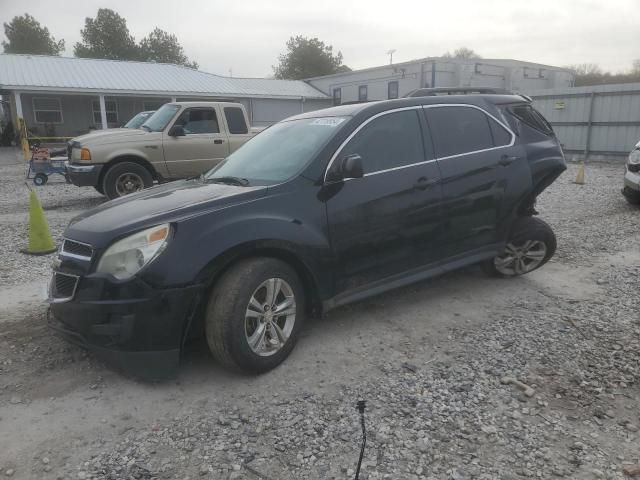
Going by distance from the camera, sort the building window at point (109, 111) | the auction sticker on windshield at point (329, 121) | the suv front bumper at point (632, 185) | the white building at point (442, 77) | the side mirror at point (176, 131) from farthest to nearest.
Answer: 1. the building window at point (109, 111)
2. the white building at point (442, 77)
3. the side mirror at point (176, 131)
4. the suv front bumper at point (632, 185)
5. the auction sticker on windshield at point (329, 121)

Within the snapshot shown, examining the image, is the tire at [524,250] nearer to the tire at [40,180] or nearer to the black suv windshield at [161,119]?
the black suv windshield at [161,119]

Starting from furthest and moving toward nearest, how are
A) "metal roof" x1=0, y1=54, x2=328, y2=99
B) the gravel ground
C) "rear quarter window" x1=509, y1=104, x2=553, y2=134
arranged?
1. "metal roof" x1=0, y1=54, x2=328, y2=99
2. "rear quarter window" x1=509, y1=104, x2=553, y2=134
3. the gravel ground

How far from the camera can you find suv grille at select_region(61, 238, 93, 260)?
3.09m

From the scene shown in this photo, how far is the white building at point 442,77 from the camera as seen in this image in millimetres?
24578

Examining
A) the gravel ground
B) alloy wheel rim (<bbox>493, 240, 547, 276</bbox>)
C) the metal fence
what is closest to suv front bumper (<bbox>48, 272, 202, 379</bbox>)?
the gravel ground

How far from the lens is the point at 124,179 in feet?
29.8

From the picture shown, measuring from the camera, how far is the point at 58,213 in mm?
8984

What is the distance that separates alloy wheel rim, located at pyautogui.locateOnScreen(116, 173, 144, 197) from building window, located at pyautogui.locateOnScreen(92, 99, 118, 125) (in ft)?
67.6

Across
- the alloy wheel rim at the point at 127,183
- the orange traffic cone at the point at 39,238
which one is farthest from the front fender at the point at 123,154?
the orange traffic cone at the point at 39,238

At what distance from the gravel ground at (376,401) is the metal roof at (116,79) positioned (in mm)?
22692

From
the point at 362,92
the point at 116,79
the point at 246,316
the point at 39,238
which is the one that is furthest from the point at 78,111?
the point at 246,316

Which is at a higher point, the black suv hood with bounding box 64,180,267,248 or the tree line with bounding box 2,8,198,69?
the tree line with bounding box 2,8,198,69

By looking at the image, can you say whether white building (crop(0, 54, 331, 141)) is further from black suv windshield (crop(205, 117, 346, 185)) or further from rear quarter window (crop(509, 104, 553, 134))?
rear quarter window (crop(509, 104, 553, 134))

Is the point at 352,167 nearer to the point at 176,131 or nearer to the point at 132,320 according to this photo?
the point at 132,320
